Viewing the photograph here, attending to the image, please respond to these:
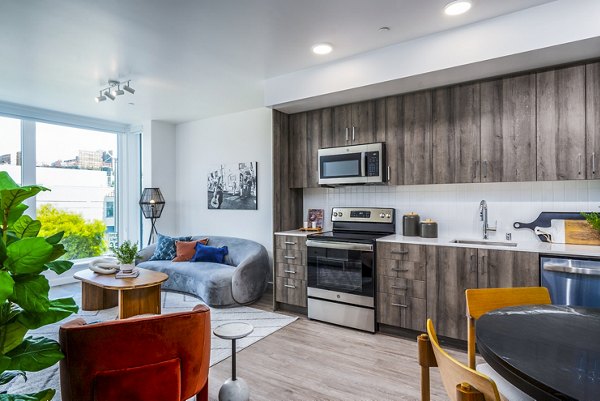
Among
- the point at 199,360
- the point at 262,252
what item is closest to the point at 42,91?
the point at 262,252

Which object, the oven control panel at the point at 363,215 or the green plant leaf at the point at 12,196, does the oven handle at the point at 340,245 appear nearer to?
the oven control panel at the point at 363,215

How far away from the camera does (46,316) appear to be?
3.46ft

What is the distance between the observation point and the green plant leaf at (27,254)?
99cm

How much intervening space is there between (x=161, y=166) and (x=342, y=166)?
145 inches

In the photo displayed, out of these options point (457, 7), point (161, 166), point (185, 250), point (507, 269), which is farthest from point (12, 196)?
point (161, 166)

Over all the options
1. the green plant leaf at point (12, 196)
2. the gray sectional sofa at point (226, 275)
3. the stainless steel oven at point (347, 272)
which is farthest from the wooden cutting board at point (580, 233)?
the green plant leaf at point (12, 196)

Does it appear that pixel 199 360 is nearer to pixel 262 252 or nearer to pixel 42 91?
pixel 262 252

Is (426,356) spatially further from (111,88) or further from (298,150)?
(111,88)

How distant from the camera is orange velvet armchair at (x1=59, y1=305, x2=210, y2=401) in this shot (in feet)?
4.68

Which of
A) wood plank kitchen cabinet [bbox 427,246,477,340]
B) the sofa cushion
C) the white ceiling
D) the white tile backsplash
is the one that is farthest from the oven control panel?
the sofa cushion

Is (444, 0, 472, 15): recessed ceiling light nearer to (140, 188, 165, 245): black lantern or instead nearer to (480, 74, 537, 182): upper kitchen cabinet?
(480, 74, 537, 182): upper kitchen cabinet

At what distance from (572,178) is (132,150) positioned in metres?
6.38

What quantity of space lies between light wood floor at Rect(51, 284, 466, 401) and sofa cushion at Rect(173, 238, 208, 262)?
2.19 m

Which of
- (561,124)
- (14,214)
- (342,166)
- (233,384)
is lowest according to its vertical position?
(233,384)
